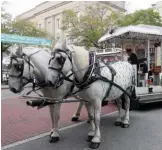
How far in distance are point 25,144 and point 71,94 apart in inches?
52.6

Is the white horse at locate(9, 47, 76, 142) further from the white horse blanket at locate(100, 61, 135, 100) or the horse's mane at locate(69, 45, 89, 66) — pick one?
the white horse blanket at locate(100, 61, 135, 100)

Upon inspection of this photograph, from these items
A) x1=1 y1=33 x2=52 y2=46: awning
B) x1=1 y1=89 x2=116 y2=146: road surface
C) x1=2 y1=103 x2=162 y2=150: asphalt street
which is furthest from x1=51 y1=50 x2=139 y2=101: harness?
x1=1 y1=33 x2=52 y2=46: awning

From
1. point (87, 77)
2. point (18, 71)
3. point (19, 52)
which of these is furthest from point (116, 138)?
point (19, 52)

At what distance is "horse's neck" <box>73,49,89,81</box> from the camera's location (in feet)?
15.9

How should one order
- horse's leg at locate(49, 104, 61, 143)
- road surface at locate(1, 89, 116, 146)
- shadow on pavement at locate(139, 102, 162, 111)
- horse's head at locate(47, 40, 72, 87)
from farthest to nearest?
shadow on pavement at locate(139, 102, 162, 111)
road surface at locate(1, 89, 116, 146)
horse's leg at locate(49, 104, 61, 143)
horse's head at locate(47, 40, 72, 87)

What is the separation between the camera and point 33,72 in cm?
509

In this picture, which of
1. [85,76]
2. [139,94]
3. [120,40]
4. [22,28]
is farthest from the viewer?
[22,28]

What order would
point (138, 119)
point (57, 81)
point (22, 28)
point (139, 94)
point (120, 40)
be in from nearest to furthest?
point (57, 81) < point (138, 119) < point (139, 94) < point (120, 40) < point (22, 28)

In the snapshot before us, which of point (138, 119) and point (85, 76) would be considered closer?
point (85, 76)

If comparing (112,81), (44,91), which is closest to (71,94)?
(44,91)

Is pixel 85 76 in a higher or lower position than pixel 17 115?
higher

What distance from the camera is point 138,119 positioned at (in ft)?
24.2

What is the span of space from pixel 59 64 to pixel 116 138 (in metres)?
2.14

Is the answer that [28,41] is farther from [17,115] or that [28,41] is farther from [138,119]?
[138,119]
